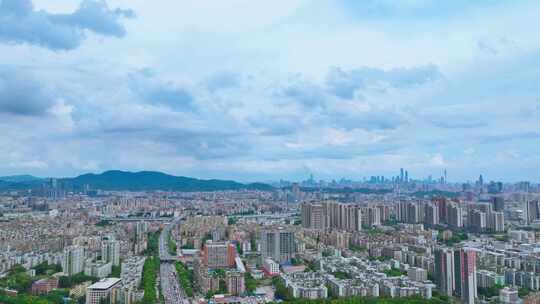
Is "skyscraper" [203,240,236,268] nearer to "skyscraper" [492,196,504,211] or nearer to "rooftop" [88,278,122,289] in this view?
"rooftop" [88,278,122,289]

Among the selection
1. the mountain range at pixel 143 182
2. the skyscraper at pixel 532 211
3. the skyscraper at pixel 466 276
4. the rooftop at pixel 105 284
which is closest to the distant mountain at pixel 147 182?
the mountain range at pixel 143 182

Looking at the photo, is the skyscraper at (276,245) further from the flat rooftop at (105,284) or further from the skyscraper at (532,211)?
the skyscraper at (532,211)

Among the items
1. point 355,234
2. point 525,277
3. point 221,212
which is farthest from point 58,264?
point 221,212

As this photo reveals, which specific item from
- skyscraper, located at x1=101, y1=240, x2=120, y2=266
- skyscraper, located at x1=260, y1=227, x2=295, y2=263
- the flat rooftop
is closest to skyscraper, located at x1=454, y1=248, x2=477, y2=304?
skyscraper, located at x1=260, y1=227, x2=295, y2=263

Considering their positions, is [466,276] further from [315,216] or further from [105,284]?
[315,216]

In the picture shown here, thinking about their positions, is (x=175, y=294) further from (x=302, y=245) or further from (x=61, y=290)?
(x=302, y=245)

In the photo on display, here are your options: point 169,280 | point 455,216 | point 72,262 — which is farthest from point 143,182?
point 169,280
